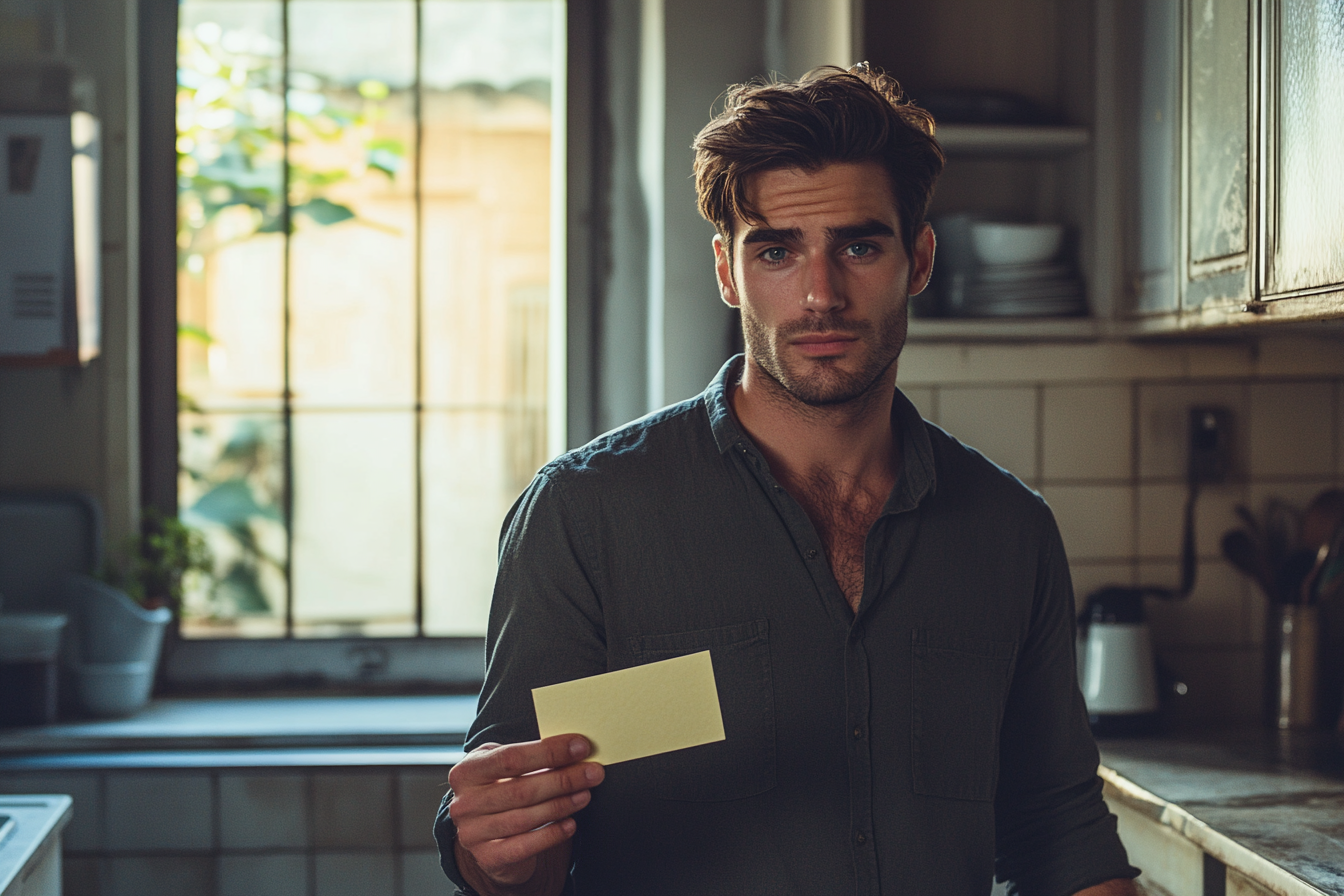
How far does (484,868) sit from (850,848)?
35 cm

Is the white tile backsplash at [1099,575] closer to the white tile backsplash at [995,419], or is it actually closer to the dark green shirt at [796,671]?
the white tile backsplash at [995,419]

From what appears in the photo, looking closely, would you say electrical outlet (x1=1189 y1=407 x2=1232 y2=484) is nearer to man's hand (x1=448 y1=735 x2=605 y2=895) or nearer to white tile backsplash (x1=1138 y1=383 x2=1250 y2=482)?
white tile backsplash (x1=1138 y1=383 x2=1250 y2=482)

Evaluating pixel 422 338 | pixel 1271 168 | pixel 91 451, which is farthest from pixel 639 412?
pixel 1271 168

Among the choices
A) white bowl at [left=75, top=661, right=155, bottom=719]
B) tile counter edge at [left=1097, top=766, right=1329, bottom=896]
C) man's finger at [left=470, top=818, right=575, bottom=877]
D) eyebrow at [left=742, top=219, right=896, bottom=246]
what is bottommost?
tile counter edge at [left=1097, top=766, right=1329, bottom=896]

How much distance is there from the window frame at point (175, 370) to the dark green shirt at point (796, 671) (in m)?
1.08

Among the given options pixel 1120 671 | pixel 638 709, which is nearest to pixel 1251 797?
pixel 1120 671

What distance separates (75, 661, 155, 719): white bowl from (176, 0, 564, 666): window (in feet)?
0.68

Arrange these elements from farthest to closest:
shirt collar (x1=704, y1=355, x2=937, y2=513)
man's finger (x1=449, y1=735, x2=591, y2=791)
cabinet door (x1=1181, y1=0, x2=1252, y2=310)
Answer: cabinet door (x1=1181, y1=0, x2=1252, y2=310), shirt collar (x1=704, y1=355, x2=937, y2=513), man's finger (x1=449, y1=735, x2=591, y2=791)

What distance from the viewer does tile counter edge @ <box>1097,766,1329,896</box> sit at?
1.26m

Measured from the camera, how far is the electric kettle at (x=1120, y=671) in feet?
6.01

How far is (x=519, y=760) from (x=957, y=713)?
1.53ft

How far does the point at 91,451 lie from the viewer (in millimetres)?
2148

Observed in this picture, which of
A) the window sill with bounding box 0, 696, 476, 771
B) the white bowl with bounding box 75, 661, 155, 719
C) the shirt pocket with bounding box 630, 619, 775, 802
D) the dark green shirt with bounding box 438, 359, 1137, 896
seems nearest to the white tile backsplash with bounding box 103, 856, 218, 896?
the window sill with bounding box 0, 696, 476, 771

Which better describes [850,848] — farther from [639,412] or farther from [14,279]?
[14,279]
